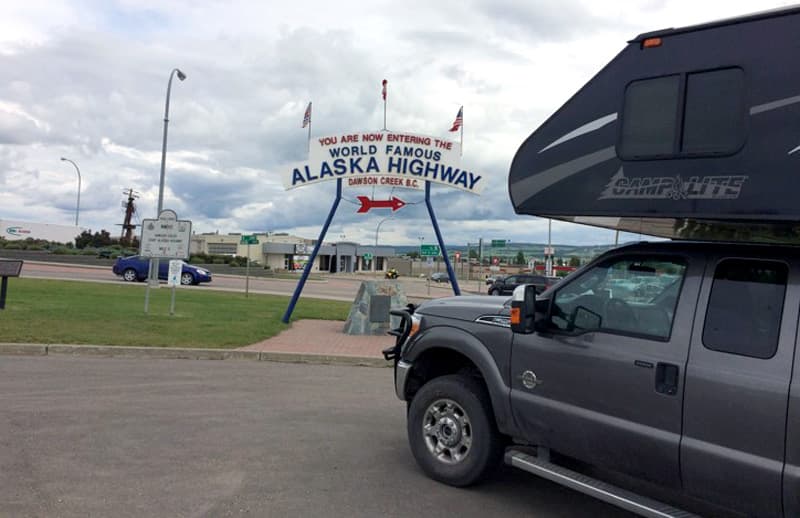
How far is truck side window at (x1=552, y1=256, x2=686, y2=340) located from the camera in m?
3.77

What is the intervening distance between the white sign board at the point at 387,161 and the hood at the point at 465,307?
36.1 feet

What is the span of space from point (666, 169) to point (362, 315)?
1121 cm

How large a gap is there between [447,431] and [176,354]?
6.99 m

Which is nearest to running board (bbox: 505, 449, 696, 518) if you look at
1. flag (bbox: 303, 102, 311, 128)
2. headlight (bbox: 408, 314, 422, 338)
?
headlight (bbox: 408, 314, 422, 338)

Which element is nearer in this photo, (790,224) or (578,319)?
(790,224)

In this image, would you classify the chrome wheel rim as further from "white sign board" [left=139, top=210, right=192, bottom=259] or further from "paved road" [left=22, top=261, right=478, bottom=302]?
"paved road" [left=22, top=261, right=478, bottom=302]

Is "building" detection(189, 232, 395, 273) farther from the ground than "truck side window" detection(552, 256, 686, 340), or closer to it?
farther from the ground

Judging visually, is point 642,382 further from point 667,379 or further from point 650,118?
point 650,118

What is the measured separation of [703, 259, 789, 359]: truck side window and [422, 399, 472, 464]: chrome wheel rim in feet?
6.29

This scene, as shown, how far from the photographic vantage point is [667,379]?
356 cm

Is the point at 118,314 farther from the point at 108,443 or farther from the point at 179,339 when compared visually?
the point at 108,443

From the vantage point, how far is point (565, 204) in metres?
4.16

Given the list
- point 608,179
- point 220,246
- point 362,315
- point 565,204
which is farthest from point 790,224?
point 220,246

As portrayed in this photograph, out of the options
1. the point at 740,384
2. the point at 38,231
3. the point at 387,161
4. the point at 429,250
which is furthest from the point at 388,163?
the point at 38,231
